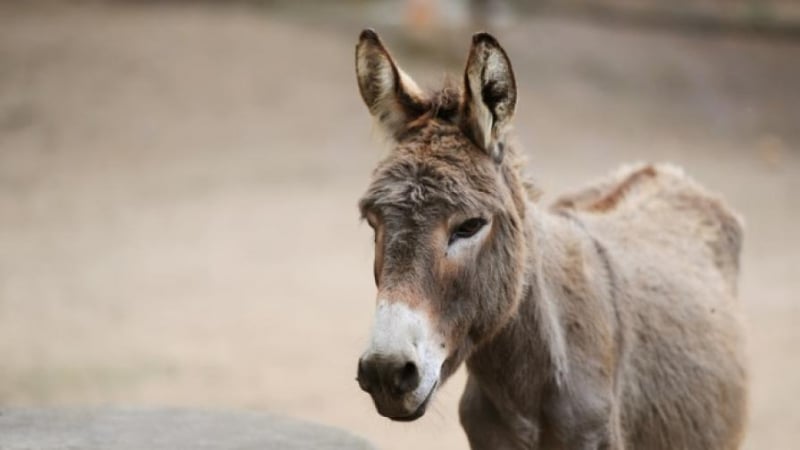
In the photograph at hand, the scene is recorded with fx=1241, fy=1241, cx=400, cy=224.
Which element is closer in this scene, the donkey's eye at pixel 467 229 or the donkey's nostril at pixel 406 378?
the donkey's nostril at pixel 406 378

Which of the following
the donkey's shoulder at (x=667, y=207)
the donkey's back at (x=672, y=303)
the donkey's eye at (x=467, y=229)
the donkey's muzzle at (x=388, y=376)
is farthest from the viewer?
the donkey's shoulder at (x=667, y=207)

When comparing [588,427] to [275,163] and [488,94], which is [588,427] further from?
[275,163]

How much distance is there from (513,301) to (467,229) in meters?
0.29

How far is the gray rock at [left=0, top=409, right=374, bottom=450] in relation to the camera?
425 centimetres

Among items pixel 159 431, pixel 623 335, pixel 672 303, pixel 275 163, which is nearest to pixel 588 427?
pixel 623 335

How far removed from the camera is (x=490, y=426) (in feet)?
13.3

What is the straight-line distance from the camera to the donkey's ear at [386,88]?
3.78 meters

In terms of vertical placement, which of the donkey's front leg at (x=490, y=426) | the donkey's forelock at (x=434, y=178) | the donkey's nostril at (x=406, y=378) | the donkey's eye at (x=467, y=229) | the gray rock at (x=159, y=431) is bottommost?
the gray rock at (x=159, y=431)

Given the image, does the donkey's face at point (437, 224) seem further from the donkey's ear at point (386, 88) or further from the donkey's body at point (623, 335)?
the donkey's body at point (623, 335)

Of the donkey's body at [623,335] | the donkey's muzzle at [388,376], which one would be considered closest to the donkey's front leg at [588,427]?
the donkey's body at [623,335]

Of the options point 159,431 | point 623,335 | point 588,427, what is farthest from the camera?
point 159,431

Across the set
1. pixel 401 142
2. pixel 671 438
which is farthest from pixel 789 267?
pixel 401 142

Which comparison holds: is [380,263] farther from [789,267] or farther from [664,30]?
[664,30]

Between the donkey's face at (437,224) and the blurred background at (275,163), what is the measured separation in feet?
0.84
